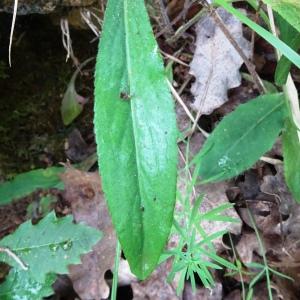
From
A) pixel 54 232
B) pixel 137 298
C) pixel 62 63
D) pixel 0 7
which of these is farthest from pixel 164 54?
pixel 137 298

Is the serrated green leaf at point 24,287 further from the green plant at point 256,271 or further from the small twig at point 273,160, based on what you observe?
the small twig at point 273,160

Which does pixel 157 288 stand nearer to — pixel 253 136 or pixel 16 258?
pixel 16 258

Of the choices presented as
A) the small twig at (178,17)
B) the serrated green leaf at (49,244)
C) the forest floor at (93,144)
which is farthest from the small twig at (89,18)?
the serrated green leaf at (49,244)

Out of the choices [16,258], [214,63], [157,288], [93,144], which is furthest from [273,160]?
[16,258]

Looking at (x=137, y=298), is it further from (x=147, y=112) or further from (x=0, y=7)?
(x=0, y=7)

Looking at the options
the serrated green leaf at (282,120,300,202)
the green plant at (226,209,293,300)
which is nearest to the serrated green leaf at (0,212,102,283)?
the green plant at (226,209,293,300)
